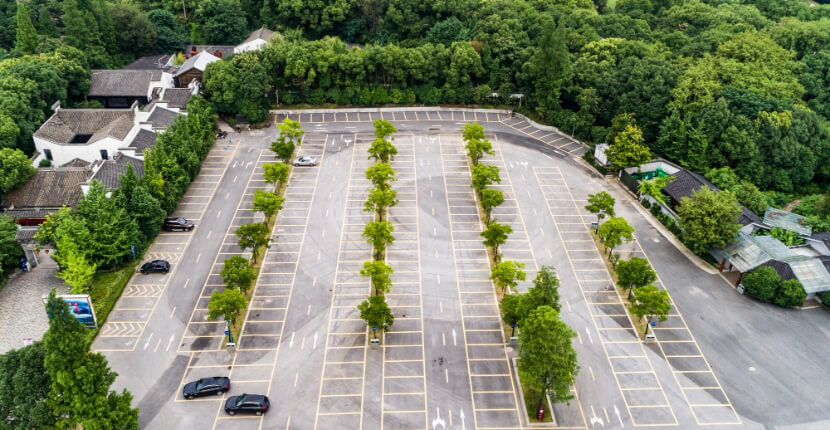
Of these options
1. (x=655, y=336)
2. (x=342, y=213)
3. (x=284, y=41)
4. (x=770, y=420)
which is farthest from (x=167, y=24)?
(x=770, y=420)

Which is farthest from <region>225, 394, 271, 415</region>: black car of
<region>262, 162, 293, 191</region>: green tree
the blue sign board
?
<region>262, 162, 293, 191</region>: green tree

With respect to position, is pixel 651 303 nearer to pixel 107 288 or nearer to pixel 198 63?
pixel 107 288

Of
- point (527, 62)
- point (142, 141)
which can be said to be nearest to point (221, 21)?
point (142, 141)

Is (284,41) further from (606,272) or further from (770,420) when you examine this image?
(770,420)

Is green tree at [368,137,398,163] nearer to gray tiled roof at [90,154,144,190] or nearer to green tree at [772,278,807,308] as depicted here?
gray tiled roof at [90,154,144,190]

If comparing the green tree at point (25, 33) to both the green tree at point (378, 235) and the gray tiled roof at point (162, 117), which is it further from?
the green tree at point (378, 235)

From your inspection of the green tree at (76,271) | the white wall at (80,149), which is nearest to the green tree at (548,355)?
the green tree at (76,271)
